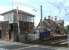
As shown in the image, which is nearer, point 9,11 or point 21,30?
point 21,30

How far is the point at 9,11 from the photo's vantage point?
3503 cm

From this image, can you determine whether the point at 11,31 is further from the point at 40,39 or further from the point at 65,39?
the point at 65,39

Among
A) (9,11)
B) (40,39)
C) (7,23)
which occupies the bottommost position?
(40,39)

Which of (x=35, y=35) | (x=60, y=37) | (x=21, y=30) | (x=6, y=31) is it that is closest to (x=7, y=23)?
(x=6, y=31)

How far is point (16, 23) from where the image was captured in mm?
33438

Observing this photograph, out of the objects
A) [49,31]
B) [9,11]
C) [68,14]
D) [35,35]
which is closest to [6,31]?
[9,11]

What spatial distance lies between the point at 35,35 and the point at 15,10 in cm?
684

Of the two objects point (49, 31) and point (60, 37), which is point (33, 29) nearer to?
point (49, 31)

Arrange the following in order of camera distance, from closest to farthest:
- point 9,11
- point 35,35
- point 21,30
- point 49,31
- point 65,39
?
point 65,39, point 49,31, point 35,35, point 21,30, point 9,11

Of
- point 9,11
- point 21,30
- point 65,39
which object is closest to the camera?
point 65,39

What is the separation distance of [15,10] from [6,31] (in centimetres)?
459

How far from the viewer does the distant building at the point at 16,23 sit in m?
32.1

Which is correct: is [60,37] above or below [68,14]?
below

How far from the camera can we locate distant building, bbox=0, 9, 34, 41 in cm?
3214
